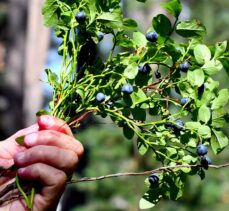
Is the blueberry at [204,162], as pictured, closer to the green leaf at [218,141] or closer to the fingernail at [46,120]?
the green leaf at [218,141]

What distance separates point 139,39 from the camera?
109 centimetres

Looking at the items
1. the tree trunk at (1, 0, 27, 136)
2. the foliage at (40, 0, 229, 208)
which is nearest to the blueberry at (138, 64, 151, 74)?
the foliage at (40, 0, 229, 208)

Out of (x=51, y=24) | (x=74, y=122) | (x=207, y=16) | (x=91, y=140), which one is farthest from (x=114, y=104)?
(x=207, y=16)

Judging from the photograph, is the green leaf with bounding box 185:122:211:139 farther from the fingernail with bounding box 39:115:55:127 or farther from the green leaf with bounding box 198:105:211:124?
the fingernail with bounding box 39:115:55:127

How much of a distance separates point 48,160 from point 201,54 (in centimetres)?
30

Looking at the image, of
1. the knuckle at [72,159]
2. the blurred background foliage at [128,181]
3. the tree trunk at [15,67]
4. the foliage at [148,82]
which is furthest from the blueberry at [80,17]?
the tree trunk at [15,67]

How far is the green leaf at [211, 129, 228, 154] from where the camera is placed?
108cm

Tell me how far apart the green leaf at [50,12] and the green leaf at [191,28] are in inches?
8.3

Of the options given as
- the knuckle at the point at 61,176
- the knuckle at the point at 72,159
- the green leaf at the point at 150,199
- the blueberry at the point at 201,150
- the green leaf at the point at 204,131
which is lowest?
the green leaf at the point at 150,199

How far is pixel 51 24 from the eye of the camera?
1.12 meters

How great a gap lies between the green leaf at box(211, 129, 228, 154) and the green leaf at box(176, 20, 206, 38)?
0.54 ft

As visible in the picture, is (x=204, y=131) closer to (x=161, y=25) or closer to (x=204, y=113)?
(x=204, y=113)

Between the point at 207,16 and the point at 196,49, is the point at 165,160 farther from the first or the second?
the point at 207,16

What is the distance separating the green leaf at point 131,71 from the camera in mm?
1047
